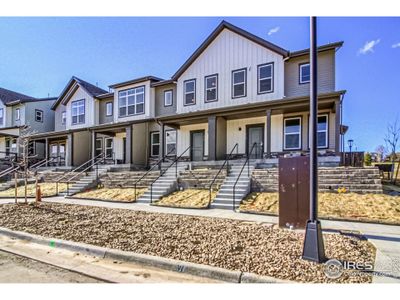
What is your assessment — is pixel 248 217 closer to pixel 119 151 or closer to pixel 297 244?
pixel 297 244

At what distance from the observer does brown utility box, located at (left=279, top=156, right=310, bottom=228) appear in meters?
6.51

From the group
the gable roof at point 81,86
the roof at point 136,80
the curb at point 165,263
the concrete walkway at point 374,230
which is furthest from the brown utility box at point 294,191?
the gable roof at point 81,86

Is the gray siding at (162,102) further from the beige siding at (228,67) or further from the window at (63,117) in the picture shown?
the window at (63,117)

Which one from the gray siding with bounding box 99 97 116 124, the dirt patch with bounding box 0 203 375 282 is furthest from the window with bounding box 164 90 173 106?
the dirt patch with bounding box 0 203 375 282

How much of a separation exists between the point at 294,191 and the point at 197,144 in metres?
11.5

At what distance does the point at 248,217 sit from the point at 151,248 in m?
3.63

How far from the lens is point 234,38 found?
16.7 metres

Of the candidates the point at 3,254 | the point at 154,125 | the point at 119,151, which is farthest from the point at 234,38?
the point at 3,254

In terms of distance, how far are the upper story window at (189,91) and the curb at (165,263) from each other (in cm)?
1315

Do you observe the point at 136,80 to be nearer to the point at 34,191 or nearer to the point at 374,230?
the point at 34,191

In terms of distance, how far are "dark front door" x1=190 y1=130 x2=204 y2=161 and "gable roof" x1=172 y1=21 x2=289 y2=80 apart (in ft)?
13.2

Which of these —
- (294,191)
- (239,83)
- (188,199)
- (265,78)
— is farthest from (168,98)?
(294,191)

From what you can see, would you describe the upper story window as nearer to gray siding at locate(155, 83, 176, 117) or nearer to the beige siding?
the beige siding

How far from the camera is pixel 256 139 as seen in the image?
15984mm
